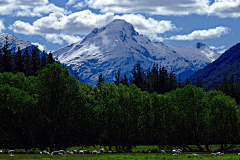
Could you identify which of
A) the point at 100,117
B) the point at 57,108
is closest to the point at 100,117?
the point at 100,117

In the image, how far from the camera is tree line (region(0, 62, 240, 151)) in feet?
232

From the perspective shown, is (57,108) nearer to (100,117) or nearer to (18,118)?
(18,118)

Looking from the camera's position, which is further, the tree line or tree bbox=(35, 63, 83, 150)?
the tree line

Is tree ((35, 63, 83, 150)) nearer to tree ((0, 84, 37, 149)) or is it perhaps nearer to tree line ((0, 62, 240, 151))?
tree line ((0, 62, 240, 151))

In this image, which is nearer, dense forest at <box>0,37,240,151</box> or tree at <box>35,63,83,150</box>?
tree at <box>35,63,83,150</box>

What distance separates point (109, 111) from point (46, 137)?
16638 millimetres

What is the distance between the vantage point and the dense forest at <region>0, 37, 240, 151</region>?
70.6 metres

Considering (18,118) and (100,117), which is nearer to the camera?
(18,118)

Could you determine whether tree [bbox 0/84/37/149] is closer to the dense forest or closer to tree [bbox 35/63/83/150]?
the dense forest

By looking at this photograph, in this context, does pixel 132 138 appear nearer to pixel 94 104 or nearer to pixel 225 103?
pixel 94 104

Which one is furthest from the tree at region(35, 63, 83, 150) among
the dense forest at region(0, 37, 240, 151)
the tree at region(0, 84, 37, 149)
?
→ the tree at region(0, 84, 37, 149)

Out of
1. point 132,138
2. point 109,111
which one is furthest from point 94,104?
point 132,138

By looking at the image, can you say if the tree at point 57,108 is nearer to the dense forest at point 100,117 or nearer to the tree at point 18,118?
the dense forest at point 100,117

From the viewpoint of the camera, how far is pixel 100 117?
78.0 metres
